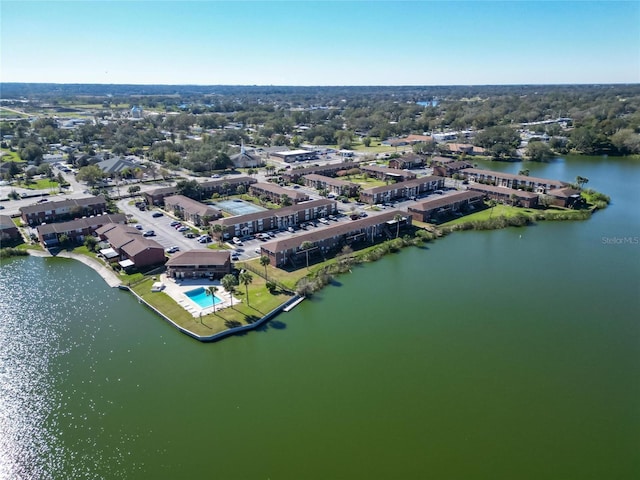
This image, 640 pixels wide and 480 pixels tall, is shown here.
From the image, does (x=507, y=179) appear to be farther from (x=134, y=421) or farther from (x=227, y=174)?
(x=134, y=421)

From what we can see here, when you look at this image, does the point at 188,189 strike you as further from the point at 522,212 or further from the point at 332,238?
the point at 522,212

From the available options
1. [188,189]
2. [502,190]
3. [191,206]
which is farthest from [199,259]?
[502,190]

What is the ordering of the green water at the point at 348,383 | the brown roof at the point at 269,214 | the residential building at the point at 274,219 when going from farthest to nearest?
the brown roof at the point at 269,214 < the residential building at the point at 274,219 < the green water at the point at 348,383

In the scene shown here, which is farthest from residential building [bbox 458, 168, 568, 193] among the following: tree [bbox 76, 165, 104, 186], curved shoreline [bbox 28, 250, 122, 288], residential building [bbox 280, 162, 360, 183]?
tree [bbox 76, 165, 104, 186]

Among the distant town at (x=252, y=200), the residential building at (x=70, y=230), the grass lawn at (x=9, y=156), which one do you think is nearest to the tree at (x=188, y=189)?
the distant town at (x=252, y=200)

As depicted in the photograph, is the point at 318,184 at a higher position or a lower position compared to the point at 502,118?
lower

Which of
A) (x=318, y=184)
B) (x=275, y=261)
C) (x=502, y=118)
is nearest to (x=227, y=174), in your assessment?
(x=318, y=184)

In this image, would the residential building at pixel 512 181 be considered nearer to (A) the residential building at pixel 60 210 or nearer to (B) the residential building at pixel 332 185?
(B) the residential building at pixel 332 185
